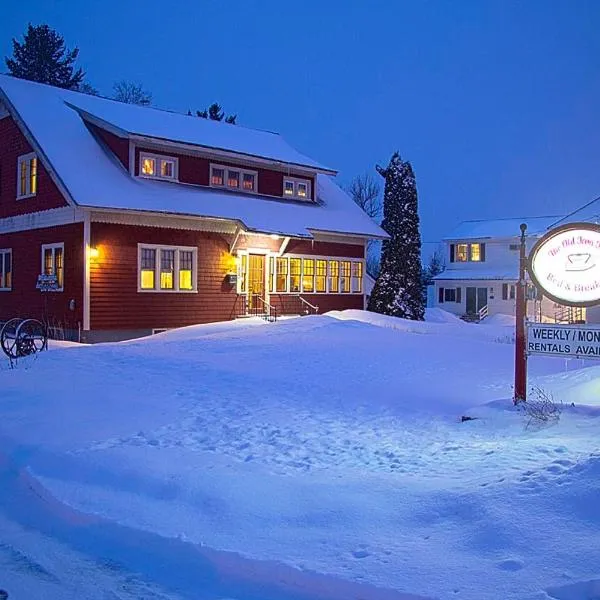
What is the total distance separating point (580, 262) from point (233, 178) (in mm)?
21344

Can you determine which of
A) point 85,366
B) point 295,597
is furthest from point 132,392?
point 295,597

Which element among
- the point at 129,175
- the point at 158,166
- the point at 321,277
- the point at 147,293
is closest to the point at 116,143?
the point at 129,175

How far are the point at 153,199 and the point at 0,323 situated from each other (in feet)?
28.4

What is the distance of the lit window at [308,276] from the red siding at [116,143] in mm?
8790

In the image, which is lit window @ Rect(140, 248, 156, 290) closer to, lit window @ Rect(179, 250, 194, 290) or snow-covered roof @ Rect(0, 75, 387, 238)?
lit window @ Rect(179, 250, 194, 290)

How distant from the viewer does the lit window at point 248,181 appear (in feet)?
97.0

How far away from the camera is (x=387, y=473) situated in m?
7.50

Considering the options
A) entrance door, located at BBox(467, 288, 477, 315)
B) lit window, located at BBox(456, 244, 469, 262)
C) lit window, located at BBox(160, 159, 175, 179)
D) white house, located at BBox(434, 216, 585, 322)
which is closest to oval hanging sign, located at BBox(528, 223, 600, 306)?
lit window, located at BBox(160, 159, 175, 179)

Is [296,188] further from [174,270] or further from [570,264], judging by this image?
[570,264]

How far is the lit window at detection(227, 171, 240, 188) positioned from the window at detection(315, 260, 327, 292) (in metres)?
4.95

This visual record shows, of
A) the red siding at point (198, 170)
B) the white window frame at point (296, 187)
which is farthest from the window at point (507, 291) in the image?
the red siding at point (198, 170)

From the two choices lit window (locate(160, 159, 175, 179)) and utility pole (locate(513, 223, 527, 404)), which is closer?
utility pole (locate(513, 223, 527, 404))

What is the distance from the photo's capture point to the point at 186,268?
1016 inches

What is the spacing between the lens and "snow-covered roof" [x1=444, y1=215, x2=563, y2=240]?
169 ft
